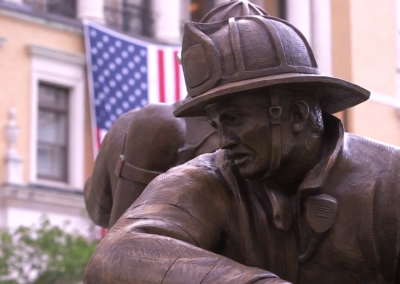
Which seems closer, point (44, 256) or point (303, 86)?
point (303, 86)

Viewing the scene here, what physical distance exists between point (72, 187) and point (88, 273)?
28.0m

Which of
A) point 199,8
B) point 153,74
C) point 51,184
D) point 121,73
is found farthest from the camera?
point 199,8

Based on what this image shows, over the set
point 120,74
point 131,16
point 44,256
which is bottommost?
point 44,256

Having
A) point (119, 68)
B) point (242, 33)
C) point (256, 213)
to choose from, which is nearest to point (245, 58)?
point (242, 33)

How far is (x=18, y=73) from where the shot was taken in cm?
3086

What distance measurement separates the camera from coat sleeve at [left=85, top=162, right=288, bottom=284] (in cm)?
313

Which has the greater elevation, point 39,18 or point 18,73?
point 39,18

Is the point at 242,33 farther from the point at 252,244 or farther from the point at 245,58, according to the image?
the point at 252,244

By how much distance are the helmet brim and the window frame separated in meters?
27.6

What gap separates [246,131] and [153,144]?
140 cm

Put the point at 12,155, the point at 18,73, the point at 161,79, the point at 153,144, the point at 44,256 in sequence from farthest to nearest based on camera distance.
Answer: the point at 18,73 < the point at 12,155 < the point at 161,79 < the point at 44,256 < the point at 153,144

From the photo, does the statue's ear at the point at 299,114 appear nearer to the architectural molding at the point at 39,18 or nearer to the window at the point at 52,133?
the window at the point at 52,133

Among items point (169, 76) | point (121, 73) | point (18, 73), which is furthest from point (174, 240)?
point (18, 73)

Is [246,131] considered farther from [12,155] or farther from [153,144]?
[12,155]
